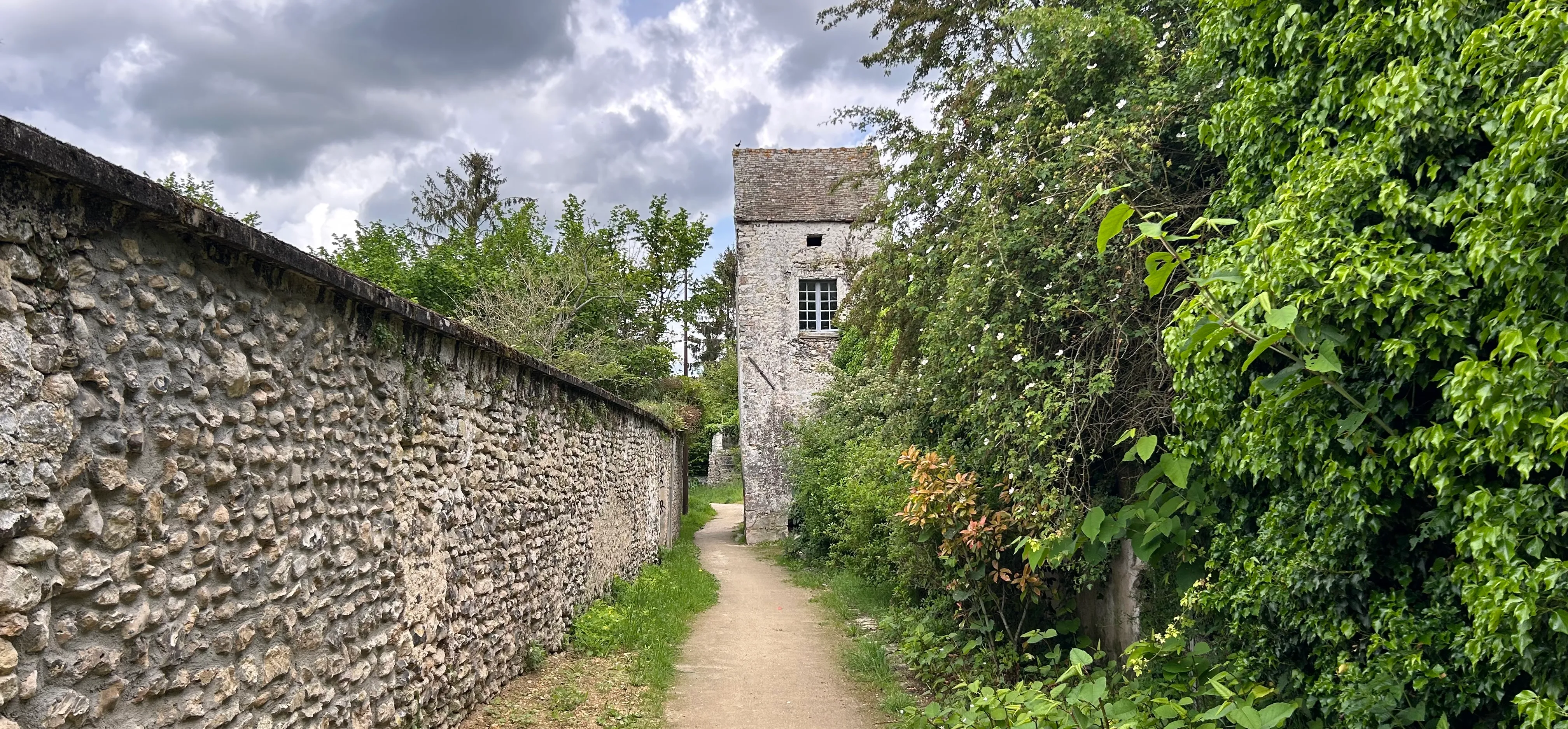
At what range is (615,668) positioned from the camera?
7121 mm

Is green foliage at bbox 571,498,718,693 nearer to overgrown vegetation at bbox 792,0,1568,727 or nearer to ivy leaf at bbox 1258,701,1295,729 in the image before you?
overgrown vegetation at bbox 792,0,1568,727

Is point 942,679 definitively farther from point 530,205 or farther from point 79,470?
point 530,205

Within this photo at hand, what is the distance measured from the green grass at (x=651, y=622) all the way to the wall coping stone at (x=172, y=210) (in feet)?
11.5

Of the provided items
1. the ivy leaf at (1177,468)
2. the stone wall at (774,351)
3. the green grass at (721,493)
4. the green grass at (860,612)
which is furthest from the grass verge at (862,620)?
the green grass at (721,493)

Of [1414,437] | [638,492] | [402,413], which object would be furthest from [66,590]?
[638,492]

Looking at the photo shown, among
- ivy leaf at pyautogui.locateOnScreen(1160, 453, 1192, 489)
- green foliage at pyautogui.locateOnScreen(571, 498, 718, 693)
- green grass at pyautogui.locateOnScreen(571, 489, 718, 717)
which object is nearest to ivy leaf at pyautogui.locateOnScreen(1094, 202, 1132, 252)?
ivy leaf at pyautogui.locateOnScreen(1160, 453, 1192, 489)

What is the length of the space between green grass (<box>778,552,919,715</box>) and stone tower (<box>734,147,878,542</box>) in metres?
2.53

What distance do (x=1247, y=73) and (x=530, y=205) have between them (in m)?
27.3

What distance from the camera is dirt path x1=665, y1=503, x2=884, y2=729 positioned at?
19.6ft

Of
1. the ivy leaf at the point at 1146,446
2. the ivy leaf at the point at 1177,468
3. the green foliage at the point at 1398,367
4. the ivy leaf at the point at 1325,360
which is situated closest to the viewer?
the green foliage at the point at 1398,367

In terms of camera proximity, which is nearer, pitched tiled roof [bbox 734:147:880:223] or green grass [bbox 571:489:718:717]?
green grass [bbox 571:489:718:717]

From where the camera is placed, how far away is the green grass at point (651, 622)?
22.7 ft

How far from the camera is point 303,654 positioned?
3619 millimetres

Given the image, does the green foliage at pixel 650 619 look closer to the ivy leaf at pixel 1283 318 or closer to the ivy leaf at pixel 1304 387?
the ivy leaf at pixel 1304 387
